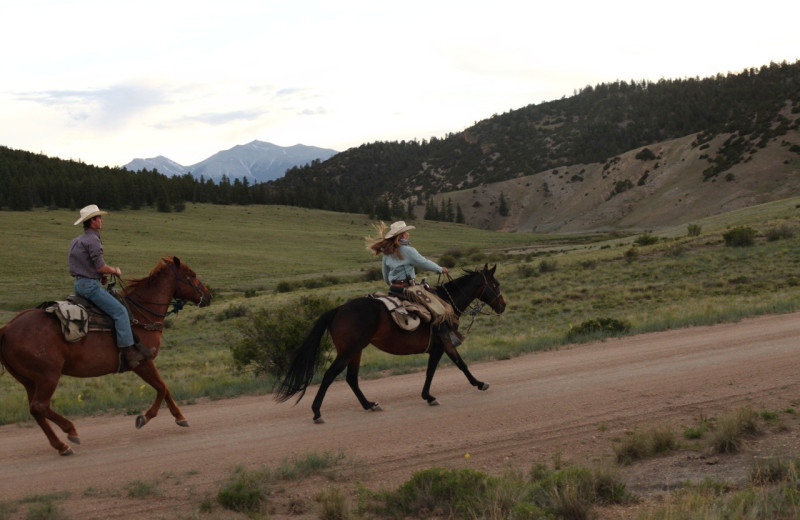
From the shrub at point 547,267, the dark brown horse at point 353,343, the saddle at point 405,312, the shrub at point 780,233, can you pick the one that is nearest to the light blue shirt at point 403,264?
the saddle at point 405,312

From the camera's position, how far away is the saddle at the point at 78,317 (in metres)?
8.98

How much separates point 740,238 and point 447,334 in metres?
31.4

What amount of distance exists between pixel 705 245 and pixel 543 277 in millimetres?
9386

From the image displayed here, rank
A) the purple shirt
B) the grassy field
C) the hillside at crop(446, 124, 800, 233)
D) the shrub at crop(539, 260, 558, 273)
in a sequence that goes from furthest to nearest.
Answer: the hillside at crop(446, 124, 800, 233)
the shrub at crop(539, 260, 558, 273)
the grassy field
the purple shirt

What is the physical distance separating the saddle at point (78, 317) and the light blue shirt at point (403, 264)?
4252 millimetres

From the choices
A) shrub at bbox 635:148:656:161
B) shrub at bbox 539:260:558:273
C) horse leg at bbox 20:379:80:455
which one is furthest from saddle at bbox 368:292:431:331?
shrub at bbox 635:148:656:161

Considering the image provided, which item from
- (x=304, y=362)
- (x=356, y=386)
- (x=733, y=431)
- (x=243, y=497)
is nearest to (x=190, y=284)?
(x=304, y=362)

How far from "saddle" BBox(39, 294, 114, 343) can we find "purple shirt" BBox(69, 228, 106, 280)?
40 centimetres

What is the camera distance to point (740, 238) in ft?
121

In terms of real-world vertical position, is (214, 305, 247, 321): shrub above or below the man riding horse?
below

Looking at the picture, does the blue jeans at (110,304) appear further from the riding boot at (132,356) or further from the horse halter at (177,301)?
the horse halter at (177,301)

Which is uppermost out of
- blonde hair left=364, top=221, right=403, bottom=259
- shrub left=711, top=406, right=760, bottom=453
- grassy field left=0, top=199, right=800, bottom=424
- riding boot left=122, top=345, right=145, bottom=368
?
blonde hair left=364, top=221, right=403, bottom=259

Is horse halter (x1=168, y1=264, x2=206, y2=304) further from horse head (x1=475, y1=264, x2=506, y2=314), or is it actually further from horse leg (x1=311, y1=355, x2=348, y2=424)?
horse head (x1=475, y1=264, x2=506, y2=314)

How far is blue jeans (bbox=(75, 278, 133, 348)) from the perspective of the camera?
931 centimetres
